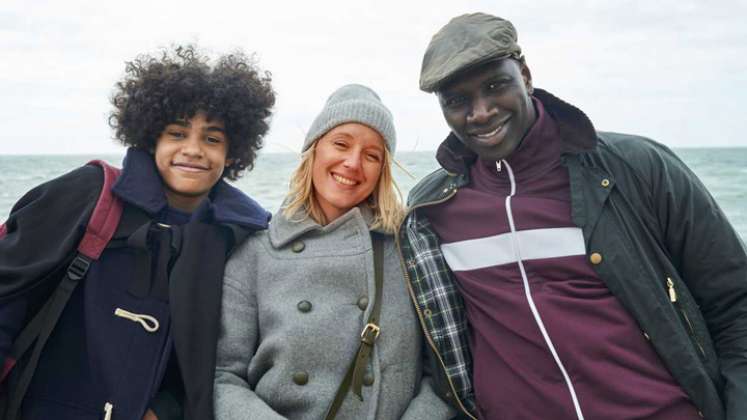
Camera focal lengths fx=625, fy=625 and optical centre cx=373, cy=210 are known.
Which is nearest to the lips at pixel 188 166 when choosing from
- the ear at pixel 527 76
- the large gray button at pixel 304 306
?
the large gray button at pixel 304 306

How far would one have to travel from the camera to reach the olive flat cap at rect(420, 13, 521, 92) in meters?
2.61

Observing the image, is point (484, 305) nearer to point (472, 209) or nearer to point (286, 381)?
point (472, 209)

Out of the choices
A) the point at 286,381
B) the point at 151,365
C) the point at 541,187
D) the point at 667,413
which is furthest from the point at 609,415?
the point at 151,365

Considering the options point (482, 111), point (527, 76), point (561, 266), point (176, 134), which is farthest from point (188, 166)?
point (561, 266)

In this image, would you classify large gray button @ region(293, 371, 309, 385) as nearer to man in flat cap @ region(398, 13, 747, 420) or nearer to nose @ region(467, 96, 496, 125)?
A: man in flat cap @ region(398, 13, 747, 420)

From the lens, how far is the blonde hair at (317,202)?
3.00 metres

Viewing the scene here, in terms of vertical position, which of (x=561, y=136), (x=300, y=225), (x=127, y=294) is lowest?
(x=127, y=294)

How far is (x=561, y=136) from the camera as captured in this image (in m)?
2.77

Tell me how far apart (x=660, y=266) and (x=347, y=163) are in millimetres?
1402

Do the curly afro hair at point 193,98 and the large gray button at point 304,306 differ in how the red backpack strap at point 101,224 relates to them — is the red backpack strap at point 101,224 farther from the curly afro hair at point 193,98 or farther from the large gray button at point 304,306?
the large gray button at point 304,306

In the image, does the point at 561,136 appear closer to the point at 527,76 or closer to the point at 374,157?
the point at 527,76

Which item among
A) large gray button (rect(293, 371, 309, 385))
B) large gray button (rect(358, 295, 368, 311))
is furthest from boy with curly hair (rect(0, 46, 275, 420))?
large gray button (rect(358, 295, 368, 311))

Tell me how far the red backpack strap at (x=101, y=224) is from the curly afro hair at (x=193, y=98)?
543 mm

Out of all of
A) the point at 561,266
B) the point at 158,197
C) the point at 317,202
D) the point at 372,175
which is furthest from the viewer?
the point at 317,202
